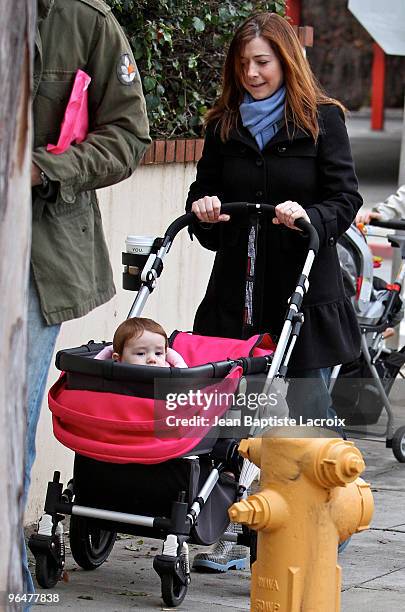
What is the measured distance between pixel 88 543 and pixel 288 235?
1366 mm

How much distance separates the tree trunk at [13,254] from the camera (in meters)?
2.73

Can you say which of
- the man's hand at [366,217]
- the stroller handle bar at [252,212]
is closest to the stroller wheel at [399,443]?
the man's hand at [366,217]

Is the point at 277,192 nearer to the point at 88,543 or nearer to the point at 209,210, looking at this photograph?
the point at 209,210

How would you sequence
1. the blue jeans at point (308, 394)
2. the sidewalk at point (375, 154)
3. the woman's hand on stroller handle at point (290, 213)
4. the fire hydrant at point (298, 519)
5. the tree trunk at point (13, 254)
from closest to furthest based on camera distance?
the tree trunk at point (13, 254) < the fire hydrant at point (298, 519) < the woman's hand on stroller handle at point (290, 213) < the blue jeans at point (308, 394) < the sidewalk at point (375, 154)

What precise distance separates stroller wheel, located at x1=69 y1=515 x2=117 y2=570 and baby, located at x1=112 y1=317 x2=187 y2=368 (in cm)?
62

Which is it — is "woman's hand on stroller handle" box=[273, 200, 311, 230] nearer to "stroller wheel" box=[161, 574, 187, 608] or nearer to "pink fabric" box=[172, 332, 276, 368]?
"pink fabric" box=[172, 332, 276, 368]

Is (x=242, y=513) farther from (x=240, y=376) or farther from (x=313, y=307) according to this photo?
(x=313, y=307)

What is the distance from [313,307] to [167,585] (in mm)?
1165

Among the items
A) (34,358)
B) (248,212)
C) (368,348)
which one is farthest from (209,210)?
(368,348)

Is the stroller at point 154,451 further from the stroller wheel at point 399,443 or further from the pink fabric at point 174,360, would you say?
Answer: the stroller wheel at point 399,443

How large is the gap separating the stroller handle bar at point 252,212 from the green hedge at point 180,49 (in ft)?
5.21

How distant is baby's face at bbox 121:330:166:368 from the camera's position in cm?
465

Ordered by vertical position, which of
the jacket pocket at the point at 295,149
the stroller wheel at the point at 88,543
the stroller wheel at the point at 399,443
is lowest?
the stroller wheel at the point at 399,443

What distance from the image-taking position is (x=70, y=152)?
3869mm
